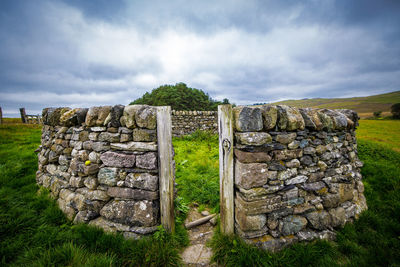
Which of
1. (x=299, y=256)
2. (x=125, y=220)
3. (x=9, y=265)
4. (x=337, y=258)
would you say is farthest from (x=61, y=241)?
(x=337, y=258)

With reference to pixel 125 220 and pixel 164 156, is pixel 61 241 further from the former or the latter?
pixel 164 156

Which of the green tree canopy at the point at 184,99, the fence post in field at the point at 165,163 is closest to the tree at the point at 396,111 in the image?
the green tree canopy at the point at 184,99

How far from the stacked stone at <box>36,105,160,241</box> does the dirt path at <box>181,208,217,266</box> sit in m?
0.81

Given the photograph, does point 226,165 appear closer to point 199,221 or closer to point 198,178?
point 199,221

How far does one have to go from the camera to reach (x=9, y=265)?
7.10 feet

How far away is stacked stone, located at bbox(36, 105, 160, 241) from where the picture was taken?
2.84 m

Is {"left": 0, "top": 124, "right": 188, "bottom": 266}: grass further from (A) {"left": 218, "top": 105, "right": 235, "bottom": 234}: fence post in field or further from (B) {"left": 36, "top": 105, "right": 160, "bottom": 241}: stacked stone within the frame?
(A) {"left": 218, "top": 105, "right": 235, "bottom": 234}: fence post in field

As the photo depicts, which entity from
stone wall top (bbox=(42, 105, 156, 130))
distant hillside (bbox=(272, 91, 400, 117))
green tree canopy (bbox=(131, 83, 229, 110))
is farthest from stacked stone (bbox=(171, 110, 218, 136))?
stone wall top (bbox=(42, 105, 156, 130))

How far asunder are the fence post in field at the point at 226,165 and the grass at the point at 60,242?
0.97 metres

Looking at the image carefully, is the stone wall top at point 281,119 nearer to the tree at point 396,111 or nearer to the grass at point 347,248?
the grass at point 347,248

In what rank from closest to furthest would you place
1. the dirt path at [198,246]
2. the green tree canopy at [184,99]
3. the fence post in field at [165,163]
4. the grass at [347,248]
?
the grass at [347,248] → the dirt path at [198,246] → the fence post in field at [165,163] → the green tree canopy at [184,99]

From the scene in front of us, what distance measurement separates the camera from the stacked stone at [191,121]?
12.0 m

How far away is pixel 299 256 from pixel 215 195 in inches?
88.3

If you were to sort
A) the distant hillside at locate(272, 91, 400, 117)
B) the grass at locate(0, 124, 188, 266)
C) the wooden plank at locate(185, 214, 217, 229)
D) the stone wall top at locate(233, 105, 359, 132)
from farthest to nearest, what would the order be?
1. the distant hillside at locate(272, 91, 400, 117)
2. the wooden plank at locate(185, 214, 217, 229)
3. the stone wall top at locate(233, 105, 359, 132)
4. the grass at locate(0, 124, 188, 266)
